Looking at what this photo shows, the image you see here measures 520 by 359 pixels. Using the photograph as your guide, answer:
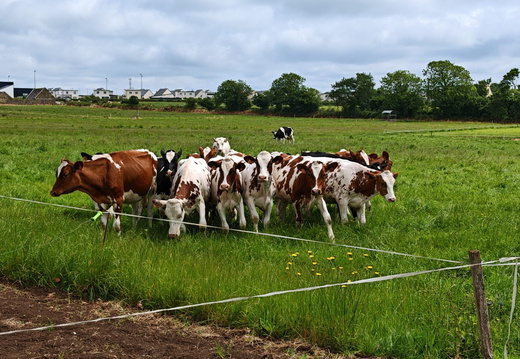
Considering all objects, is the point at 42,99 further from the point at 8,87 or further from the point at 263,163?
the point at 263,163

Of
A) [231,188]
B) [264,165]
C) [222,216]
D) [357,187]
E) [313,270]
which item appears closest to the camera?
[313,270]

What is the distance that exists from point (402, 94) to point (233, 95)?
126ft

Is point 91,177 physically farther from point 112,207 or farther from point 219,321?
point 219,321

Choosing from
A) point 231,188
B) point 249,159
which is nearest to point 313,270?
point 231,188

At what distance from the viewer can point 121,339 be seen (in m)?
5.95

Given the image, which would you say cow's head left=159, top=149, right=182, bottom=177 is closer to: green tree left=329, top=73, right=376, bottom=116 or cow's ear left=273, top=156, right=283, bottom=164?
Result: cow's ear left=273, top=156, right=283, bottom=164

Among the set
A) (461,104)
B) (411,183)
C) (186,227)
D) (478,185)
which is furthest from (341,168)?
(461,104)

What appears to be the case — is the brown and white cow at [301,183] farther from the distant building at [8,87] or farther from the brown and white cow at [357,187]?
the distant building at [8,87]

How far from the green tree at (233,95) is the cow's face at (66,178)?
110 m

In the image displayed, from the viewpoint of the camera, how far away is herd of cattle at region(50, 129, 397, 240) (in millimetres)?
11086

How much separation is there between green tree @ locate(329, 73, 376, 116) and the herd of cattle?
10093cm

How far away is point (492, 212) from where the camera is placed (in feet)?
42.8

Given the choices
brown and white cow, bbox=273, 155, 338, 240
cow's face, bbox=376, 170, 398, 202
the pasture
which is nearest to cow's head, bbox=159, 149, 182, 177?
the pasture

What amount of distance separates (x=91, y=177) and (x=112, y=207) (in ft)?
2.71
